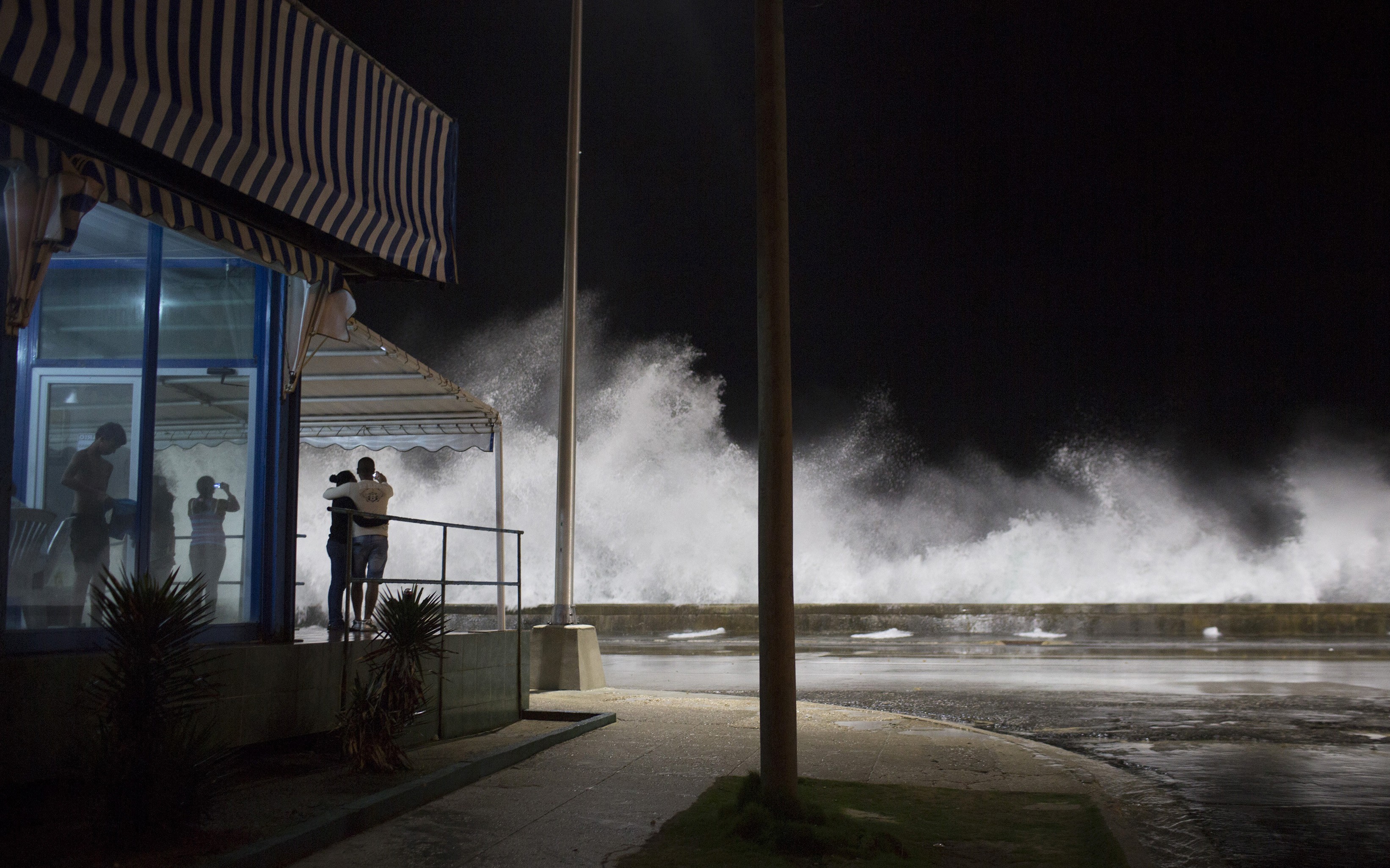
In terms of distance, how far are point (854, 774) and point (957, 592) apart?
38.1 meters

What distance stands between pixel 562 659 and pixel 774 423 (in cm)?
807

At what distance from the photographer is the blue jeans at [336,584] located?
992cm

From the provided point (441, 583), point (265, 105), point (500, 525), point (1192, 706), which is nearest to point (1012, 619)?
point (1192, 706)

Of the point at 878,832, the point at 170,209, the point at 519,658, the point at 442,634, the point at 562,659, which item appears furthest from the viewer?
the point at 562,659

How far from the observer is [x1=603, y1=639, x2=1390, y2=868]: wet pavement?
7.37 metres

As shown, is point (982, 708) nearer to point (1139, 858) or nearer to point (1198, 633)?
point (1139, 858)

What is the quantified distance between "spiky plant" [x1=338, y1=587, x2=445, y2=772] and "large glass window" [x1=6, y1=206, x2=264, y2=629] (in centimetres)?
126

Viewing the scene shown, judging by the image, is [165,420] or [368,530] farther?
[368,530]

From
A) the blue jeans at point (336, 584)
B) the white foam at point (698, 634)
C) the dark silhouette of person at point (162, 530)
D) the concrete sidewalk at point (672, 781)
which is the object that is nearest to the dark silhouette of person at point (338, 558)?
the blue jeans at point (336, 584)

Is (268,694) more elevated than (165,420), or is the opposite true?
(165,420)

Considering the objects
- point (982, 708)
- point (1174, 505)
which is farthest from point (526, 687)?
point (1174, 505)

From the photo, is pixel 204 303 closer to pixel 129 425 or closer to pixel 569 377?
pixel 129 425

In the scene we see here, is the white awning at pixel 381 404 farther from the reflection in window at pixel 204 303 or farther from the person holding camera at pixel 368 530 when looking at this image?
the reflection in window at pixel 204 303

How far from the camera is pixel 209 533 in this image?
8117 mm
